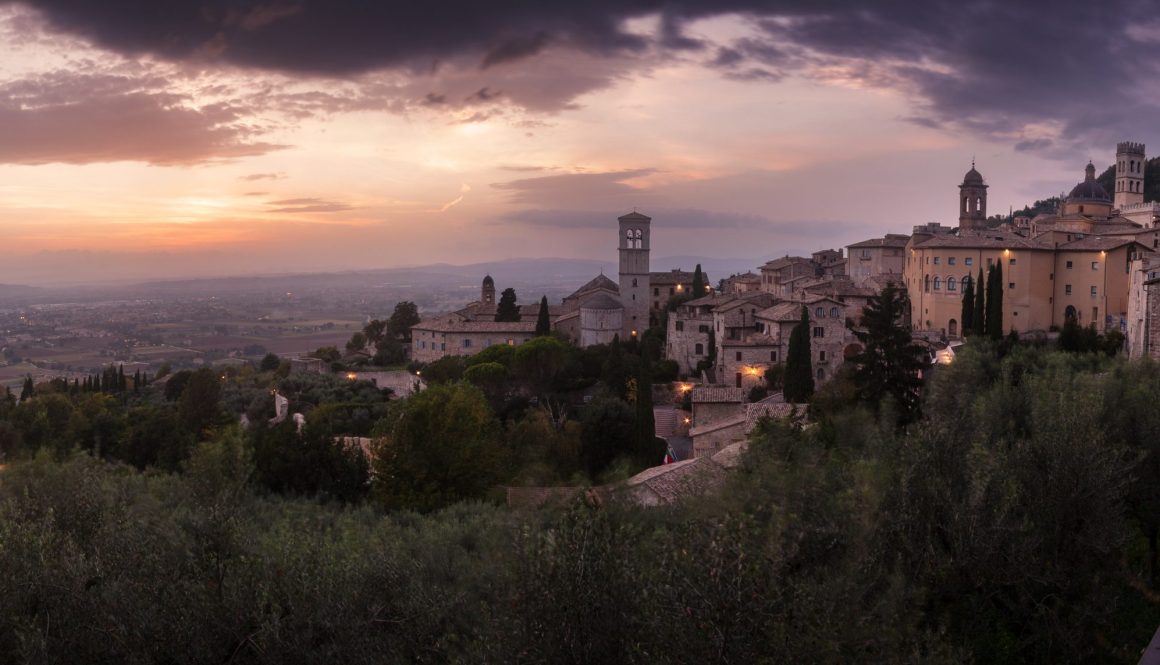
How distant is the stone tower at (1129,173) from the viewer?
79938 mm

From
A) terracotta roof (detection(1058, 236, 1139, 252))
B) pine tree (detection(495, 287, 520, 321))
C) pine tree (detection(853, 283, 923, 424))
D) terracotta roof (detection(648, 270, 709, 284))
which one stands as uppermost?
terracotta roof (detection(1058, 236, 1139, 252))

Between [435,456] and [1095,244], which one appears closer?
[435,456]

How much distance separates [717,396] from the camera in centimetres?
3725

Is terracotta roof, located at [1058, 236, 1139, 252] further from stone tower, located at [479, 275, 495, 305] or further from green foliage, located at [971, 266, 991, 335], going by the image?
stone tower, located at [479, 275, 495, 305]

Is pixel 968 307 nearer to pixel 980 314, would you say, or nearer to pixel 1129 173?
pixel 980 314

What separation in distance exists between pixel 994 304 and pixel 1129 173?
55.0m

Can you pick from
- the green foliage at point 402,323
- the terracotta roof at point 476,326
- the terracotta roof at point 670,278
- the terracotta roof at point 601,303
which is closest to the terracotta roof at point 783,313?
the terracotta roof at point 601,303

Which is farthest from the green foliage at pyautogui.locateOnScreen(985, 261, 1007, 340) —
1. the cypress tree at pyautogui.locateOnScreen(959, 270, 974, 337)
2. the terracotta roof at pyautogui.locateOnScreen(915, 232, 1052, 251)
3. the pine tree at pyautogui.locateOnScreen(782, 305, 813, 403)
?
the pine tree at pyautogui.locateOnScreen(782, 305, 813, 403)

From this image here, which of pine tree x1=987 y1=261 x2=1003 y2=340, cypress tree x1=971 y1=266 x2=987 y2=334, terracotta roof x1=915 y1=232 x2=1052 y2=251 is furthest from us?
terracotta roof x1=915 y1=232 x2=1052 y2=251

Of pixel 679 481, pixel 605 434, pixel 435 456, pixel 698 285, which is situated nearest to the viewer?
pixel 679 481

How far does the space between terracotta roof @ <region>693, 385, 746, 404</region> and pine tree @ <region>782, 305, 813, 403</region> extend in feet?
7.44

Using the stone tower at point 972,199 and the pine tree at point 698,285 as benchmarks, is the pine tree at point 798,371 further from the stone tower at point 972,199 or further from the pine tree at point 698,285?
the stone tower at point 972,199

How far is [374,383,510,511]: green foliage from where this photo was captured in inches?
963

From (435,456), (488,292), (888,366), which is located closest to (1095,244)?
(888,366)
